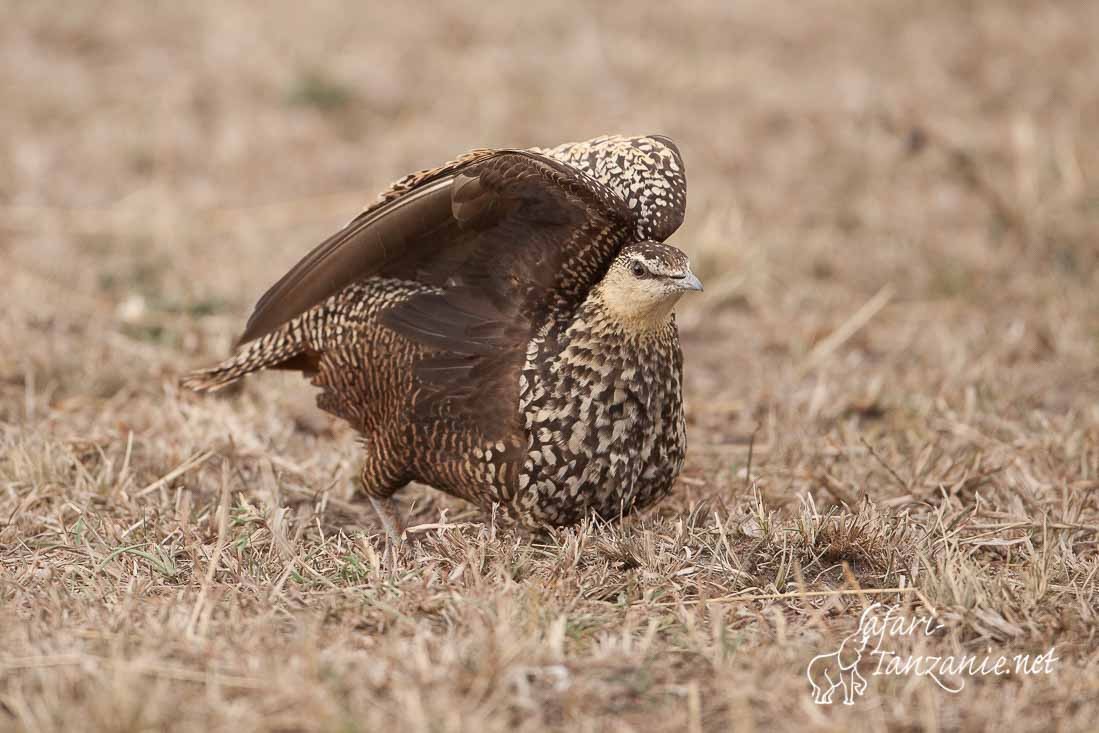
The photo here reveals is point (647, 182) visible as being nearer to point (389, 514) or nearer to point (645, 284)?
point (645, 284)

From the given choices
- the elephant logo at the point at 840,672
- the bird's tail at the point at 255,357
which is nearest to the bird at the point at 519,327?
the bird's tail at the point at 255,357

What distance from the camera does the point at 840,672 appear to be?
9.30ft

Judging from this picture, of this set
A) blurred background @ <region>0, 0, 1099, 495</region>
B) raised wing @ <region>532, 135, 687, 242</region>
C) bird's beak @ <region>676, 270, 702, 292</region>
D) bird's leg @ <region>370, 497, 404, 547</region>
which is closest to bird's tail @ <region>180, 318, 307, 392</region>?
blurred background @ <region>0, 0, 1099, 495</region>

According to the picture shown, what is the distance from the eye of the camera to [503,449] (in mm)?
3369

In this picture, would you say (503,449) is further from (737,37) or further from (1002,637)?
(737,37)

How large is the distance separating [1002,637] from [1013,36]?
22.7 ft

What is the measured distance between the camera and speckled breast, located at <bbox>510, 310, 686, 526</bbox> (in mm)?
3338

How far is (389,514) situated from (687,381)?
1849mm

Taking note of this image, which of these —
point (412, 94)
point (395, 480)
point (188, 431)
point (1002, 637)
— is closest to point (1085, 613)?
point (1002, 637)

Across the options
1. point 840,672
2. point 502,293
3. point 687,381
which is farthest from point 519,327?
point 687,381

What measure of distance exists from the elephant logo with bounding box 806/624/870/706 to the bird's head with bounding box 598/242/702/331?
97cm

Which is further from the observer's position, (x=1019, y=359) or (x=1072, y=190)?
(x=1072, y=190)

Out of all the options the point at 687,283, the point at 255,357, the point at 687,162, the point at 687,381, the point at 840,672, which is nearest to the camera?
the point at 840,672

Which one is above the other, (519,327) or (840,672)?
(519,327)
